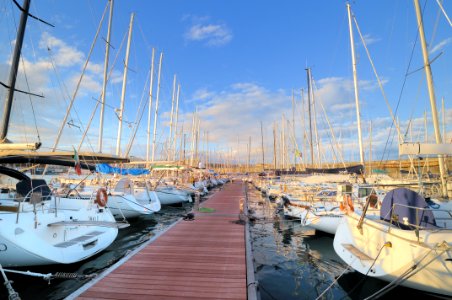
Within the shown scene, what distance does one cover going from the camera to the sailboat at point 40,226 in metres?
6.92

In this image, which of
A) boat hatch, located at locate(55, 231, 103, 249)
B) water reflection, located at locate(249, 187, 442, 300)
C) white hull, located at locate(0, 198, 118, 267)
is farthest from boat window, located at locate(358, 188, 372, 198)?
boat hatch, located at locate(55, 231, 103, 249)

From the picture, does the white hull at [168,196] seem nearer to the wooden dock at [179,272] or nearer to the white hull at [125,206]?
the white hull at [125,206]

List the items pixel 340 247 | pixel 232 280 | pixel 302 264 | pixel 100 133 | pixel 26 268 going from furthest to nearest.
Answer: pixel 100 133, pixel 302 264, pixel 340 247, pixel 26 268, pixel 232 280

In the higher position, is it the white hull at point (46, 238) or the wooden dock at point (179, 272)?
the white hull at point (46, 238)

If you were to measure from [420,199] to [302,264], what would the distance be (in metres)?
4.51

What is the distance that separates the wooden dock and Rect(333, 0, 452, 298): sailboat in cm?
294

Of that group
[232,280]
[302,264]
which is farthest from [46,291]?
[302,264]

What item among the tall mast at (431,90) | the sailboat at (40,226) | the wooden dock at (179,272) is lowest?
the wooden dock at (179,272)

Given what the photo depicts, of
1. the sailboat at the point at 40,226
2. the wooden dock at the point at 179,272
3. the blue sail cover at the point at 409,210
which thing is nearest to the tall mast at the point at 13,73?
the sailboat at the point at 40,226

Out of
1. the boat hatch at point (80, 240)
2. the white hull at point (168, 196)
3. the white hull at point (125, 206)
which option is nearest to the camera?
the boat hatch at point (80, 240)

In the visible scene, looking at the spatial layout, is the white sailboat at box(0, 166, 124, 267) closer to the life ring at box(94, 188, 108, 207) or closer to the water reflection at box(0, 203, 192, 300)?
the water reflection at box(0, 203, 192, 300)

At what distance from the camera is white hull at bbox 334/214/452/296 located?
523 centimetres

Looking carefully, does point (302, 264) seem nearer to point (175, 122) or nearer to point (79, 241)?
point (79, 241)

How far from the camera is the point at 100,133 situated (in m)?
19.0
